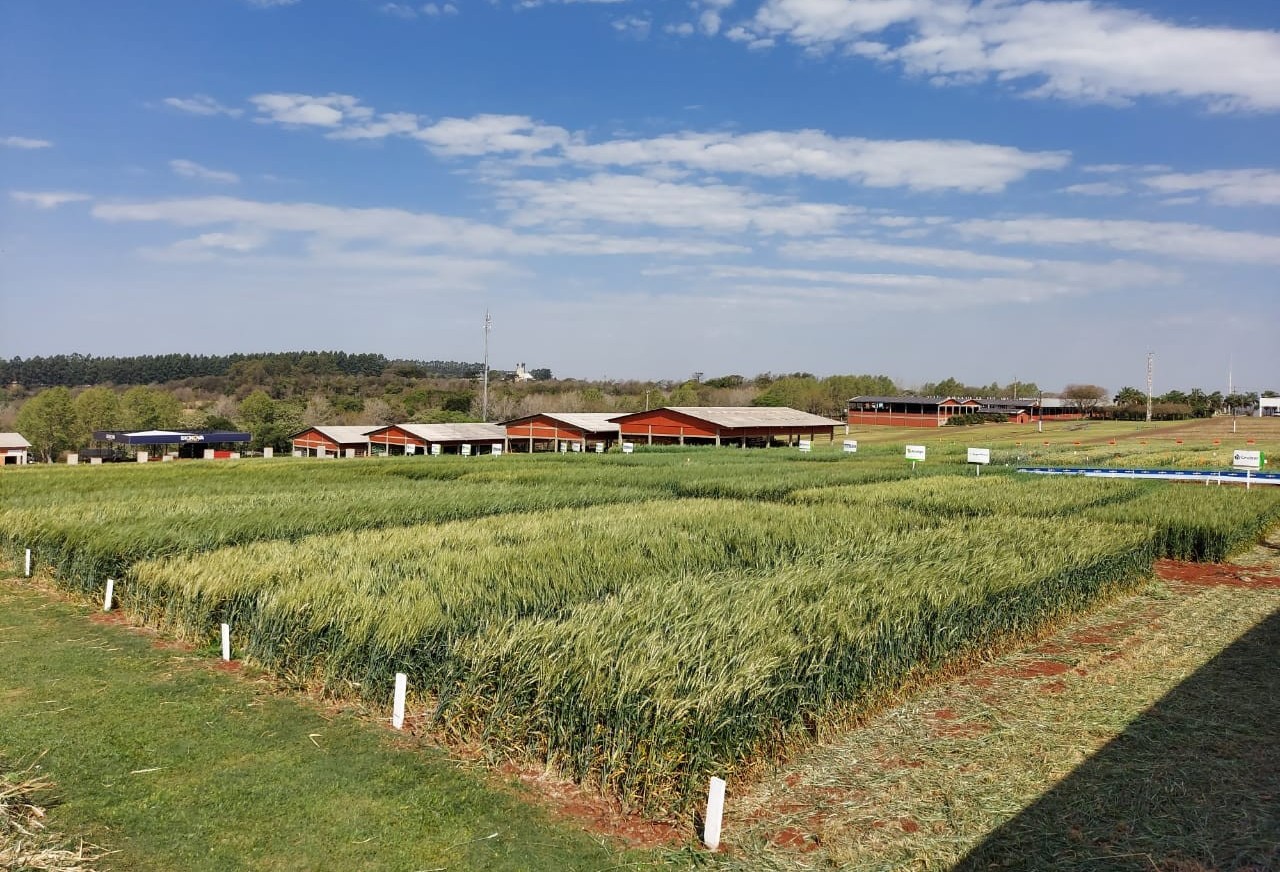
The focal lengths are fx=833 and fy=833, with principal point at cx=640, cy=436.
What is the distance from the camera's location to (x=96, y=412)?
83.1 m

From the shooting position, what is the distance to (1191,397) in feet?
396

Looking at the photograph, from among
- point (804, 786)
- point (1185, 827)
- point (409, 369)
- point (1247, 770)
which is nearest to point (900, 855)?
point (804, 786)

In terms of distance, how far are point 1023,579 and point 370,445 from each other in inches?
2393

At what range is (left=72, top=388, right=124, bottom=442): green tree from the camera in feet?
267

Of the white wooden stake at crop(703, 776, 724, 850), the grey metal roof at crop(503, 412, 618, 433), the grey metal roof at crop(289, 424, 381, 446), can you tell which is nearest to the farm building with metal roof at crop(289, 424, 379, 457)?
the grey metal roof at crop(289, 424, 381, 446)

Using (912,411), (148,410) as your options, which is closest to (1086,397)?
(912,411)

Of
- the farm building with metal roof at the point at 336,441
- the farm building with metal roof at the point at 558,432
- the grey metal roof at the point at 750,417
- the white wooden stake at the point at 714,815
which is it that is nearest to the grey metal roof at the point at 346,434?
the farm building with metal roof at the point at 336,441

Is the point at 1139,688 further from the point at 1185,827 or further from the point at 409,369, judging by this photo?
the point at 409,369

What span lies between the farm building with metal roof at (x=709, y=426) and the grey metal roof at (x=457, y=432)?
10.3 metres

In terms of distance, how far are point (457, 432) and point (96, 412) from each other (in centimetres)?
4355

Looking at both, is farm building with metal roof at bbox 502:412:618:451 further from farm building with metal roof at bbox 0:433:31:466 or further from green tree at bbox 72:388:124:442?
green tree at bbox 72:388:124:442

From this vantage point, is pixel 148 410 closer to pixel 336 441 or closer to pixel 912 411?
pixel 336 441

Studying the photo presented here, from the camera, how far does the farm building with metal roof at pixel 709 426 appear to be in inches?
2490

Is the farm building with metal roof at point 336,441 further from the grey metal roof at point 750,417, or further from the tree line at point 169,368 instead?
the tree line at point 169,368
